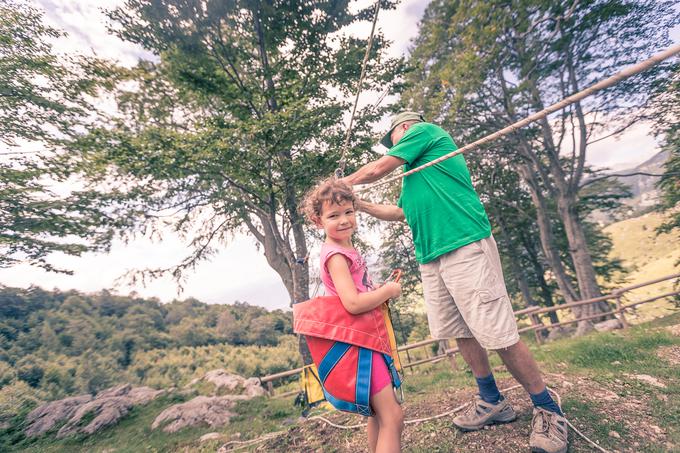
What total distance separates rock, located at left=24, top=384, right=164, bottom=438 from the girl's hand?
472 inches

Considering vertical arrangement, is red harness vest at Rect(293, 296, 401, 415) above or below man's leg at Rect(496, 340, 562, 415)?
above

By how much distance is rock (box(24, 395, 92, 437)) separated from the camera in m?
9.62

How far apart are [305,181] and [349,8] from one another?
4.94 m

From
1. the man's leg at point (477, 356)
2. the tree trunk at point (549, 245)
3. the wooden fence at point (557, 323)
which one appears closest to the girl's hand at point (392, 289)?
the man's leg at point (477, 356)

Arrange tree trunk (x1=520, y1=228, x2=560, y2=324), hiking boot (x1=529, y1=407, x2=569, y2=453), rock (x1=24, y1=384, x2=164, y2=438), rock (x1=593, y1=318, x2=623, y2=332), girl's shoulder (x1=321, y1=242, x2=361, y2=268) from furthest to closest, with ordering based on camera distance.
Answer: tree trunk (x1=520, y1=228, x2=560, y2=324) → rock (x1=24, y1=384, x2=164, y2=438) → rock (x1=593, y1=318, x2=623, y2=332) → hiking boot (x1=529, y1=407, x2=569, y2=453) → girl's shoulder (x1=321, y1=242, x2=361, y2=268)

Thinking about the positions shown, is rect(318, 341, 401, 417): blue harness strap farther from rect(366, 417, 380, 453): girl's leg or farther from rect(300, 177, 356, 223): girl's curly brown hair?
rect(300, 177, 356, 223): girl's curly brown hair

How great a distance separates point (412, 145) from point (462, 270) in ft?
3.47

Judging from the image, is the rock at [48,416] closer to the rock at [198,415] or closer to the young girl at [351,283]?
the rock at [198,415]

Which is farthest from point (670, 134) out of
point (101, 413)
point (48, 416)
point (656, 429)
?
point (48, 416)

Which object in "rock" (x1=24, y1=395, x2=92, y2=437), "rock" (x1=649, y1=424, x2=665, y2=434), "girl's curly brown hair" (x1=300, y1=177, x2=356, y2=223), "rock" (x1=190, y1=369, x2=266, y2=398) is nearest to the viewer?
"girl's curly brown hair" (x1=300, y1=177, x2=356, y2=223)

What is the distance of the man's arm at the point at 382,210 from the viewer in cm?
227

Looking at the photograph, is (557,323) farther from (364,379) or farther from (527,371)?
(364,379)

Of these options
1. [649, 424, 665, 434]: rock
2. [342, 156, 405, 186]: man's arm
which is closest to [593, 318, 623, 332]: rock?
[649, 424, 665, 434]: rock

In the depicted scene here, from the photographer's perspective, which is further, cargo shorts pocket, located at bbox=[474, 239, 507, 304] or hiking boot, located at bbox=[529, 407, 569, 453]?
cargo shorts pocket, located at bbox=[474, 239, 507, 304]
